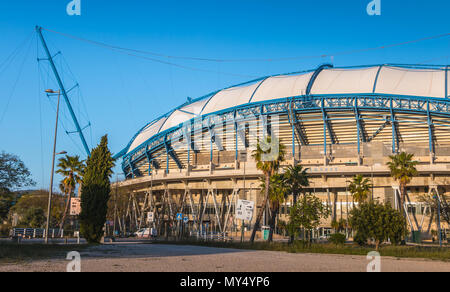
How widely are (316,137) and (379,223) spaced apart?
3643cm

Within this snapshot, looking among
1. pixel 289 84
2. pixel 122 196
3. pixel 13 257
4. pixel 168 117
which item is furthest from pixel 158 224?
pixel 13 257

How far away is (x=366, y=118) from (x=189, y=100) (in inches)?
1351

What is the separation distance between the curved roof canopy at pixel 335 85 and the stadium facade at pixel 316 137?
15cm

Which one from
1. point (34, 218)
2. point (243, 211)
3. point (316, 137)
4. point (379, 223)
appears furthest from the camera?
point (34, 218)

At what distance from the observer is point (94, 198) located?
34031 millimetres

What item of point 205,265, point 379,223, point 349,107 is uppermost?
point 349,107

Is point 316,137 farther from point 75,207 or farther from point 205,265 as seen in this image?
point 205,265

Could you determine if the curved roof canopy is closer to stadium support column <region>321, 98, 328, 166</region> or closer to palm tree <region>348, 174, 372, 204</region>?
stadium support column <region>321, 98, 328, 166</region>

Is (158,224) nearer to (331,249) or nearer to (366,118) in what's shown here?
(366,118)

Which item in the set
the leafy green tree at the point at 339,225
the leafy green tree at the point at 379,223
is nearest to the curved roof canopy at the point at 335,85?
the leafy green tree at the point at 339,225

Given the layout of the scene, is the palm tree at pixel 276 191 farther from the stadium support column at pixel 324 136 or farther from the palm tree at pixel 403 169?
the palm tree at pixel 403 169

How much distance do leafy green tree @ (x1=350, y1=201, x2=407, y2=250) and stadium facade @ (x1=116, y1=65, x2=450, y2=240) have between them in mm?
22029

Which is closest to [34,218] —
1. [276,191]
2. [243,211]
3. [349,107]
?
[276,191]

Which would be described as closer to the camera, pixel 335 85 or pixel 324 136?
pixel 324 136
